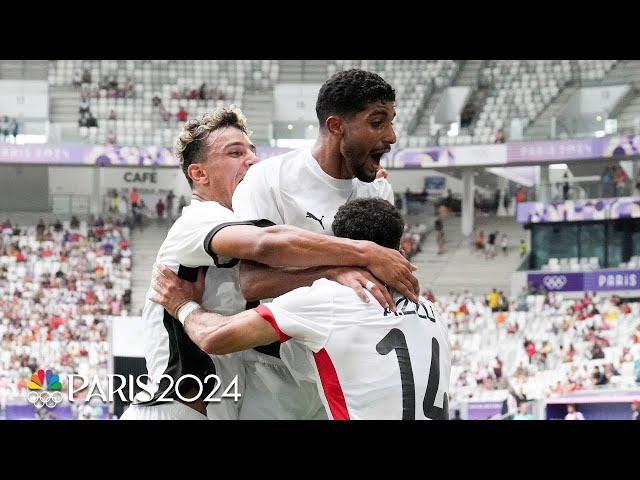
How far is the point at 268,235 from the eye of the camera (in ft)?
14.0

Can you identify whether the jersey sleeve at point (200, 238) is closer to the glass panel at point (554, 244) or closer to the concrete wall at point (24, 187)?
the glass panel at point (554, 244)

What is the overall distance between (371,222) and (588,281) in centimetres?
2507

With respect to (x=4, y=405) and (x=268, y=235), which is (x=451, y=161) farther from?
(x=268, y=235)

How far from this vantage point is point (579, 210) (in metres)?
29.6

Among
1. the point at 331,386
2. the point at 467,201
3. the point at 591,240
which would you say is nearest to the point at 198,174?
the point at 331,386

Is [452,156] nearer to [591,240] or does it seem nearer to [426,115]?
[426,115]

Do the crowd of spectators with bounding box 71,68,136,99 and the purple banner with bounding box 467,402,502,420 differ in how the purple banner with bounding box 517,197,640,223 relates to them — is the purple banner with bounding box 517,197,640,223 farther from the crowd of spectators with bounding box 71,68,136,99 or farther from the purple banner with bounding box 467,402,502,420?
the crowd of spectators with bounding box 71,68,136,99

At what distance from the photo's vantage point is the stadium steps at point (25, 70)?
120ft

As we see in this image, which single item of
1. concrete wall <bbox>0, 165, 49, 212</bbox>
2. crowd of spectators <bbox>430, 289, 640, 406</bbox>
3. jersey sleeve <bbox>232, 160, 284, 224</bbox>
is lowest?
crowd of spectators <bbox>430, 289, 640, 406</bbox>

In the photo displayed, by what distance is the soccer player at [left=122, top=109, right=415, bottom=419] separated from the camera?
13.6 feet

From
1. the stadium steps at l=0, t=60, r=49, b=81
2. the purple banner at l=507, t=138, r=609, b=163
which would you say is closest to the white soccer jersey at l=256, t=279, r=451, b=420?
the purple banner at l=507, t=138, r=609, b=163

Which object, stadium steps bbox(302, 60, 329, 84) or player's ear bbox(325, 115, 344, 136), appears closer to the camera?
player's ear bbox(325, 115, 344, 136)

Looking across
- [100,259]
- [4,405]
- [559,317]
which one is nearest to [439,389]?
[4,405]

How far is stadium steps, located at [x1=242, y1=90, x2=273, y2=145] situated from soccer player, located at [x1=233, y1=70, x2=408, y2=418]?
3124 centimetres
